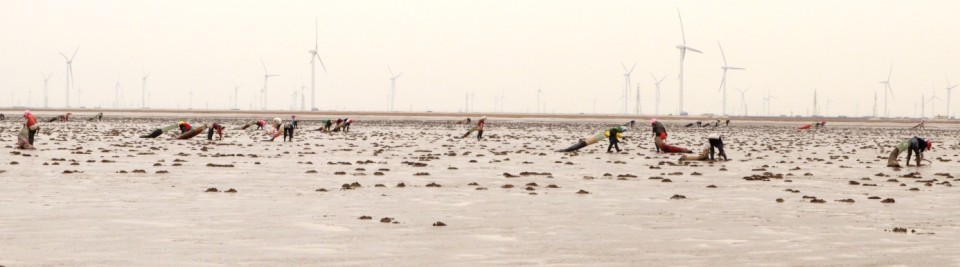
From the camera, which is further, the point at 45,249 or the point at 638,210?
the point at 638,210

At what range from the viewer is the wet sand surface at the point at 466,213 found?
15.1m

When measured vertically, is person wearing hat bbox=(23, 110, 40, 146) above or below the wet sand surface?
above

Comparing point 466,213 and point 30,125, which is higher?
point 30,125

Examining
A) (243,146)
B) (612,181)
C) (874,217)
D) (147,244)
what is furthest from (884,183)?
(243,146)

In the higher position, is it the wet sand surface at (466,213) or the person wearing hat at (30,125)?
the person wearing hat at (30,125)

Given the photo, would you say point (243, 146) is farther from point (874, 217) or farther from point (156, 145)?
point (874, 217)

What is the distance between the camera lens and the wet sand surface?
49.7 feet

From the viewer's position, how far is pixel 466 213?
21203 mm

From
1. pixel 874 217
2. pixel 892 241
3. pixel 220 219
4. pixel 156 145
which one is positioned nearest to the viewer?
pixel 892 241

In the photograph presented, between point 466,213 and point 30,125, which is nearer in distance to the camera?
point 466,213

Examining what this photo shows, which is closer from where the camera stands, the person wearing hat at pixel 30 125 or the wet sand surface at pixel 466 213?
the wet sand surface at pixel 466 213

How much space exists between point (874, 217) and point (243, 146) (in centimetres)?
3740

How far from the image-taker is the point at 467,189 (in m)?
27.5

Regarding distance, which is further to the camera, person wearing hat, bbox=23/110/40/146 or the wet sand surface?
person wearing hat, bbox=23/110/40/146
